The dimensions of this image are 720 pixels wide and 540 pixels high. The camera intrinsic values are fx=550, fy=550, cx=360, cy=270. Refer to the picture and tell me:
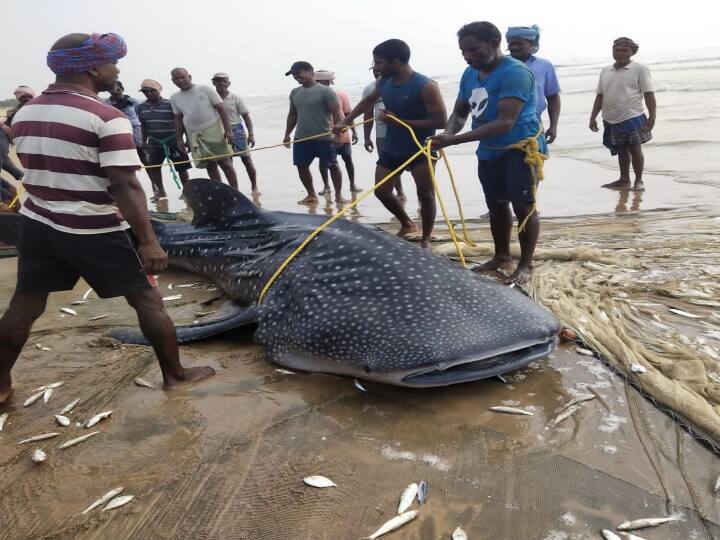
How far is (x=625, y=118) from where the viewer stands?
8219 mm

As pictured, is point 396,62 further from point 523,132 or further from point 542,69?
point 542,69

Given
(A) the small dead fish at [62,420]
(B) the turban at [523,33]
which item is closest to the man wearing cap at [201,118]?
(B) the turban at [523,33]

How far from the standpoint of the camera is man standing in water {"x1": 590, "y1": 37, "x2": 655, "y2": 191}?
8.09 m

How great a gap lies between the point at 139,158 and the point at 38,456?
314 cm

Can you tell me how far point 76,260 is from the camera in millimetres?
2930

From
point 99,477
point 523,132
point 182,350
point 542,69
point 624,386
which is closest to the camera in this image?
point 99,477

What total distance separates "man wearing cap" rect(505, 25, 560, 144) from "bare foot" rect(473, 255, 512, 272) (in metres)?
1.83

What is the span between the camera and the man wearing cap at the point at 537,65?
6430 mm

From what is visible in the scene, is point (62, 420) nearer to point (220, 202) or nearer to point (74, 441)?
point (74, 441)

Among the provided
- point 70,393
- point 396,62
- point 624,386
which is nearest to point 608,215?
point 396,62

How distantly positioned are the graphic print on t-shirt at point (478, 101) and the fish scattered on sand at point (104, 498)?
3815 millimetres

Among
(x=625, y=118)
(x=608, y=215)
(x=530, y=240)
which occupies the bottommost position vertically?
(x=608, y=215)

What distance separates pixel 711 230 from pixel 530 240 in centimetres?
247

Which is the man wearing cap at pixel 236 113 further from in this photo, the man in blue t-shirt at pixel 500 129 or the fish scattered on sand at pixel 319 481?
the fish scattered on sand at pixel 319 481
